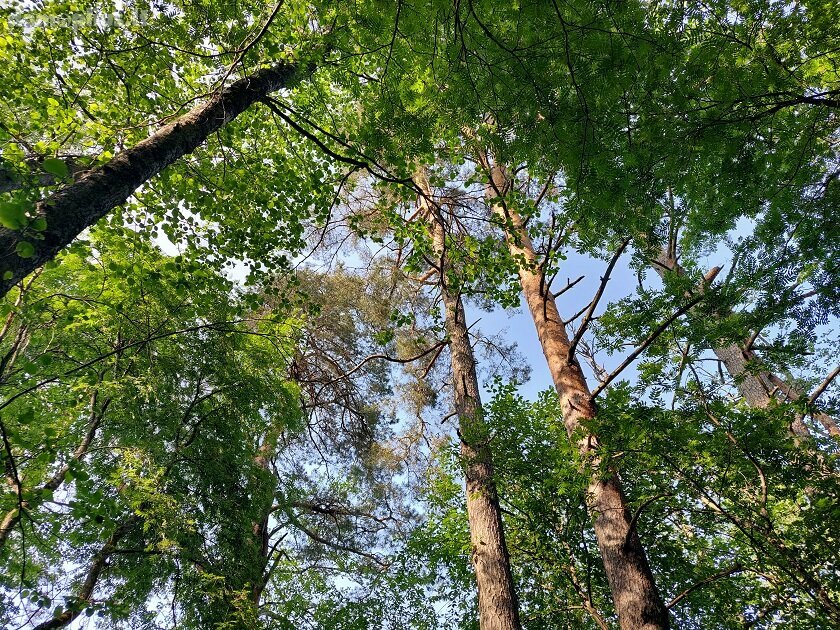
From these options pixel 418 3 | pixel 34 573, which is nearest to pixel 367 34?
pixel 418 3

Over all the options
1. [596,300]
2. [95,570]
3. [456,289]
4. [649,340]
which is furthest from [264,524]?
[649,340]

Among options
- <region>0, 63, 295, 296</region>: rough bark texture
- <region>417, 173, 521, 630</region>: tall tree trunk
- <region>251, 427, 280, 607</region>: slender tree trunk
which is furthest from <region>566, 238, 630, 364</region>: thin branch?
<region>251, 427, 280, 607</region>: slender tree trunk

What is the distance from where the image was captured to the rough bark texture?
2192mm

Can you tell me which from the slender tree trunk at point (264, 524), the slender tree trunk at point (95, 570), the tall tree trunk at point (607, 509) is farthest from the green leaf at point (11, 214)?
the slender tree trunk at point (264, 524)

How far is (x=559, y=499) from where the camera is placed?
580cm

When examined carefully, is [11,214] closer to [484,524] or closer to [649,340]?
[649,340]

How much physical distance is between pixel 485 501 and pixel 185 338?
4309mm

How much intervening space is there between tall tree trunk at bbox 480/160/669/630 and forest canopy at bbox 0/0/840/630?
1.1 inches

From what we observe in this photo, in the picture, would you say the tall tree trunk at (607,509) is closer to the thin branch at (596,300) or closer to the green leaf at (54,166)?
the thin branch at (596,300)

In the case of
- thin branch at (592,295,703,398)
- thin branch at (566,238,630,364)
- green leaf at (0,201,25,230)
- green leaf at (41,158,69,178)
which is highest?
thin branch at (566,238,630,364)

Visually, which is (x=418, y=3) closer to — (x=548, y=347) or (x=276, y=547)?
(x=548, y=347)

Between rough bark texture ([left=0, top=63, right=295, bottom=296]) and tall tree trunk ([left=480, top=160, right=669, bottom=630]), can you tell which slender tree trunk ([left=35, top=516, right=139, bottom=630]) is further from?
tall tree trunk ([left=480, top=160, right=669, bottom=630])

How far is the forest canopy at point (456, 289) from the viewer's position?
114 inches

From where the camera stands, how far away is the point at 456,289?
219 inches
